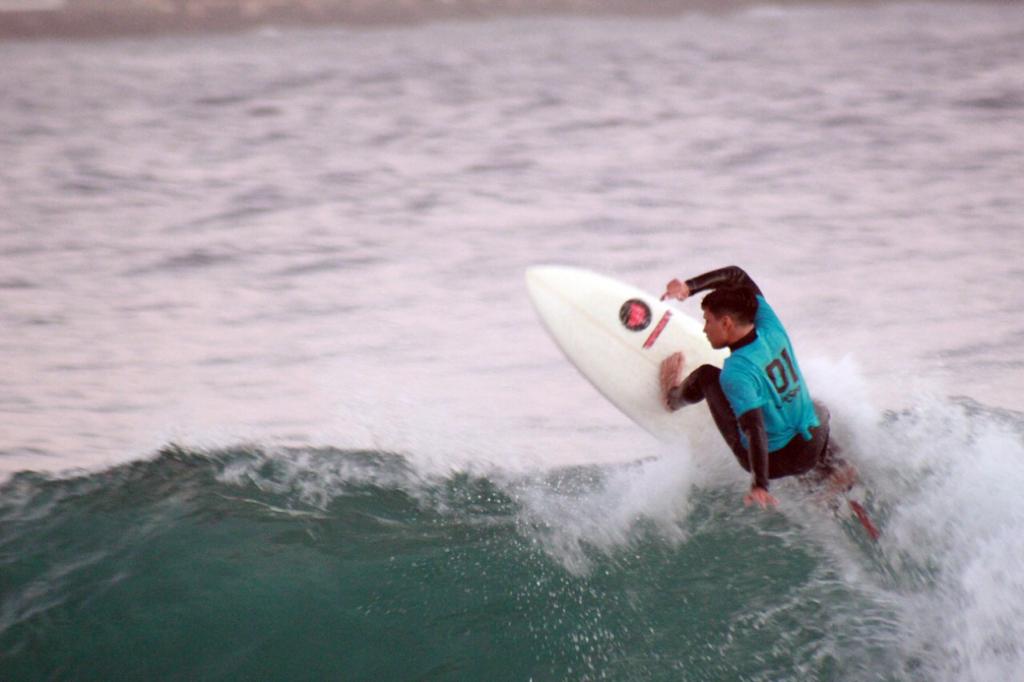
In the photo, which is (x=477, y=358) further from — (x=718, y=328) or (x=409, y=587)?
(x=718, y=328)

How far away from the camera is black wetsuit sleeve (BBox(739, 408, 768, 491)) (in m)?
2.88

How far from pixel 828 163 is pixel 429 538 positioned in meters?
6.75

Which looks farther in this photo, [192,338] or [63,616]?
[192,338]

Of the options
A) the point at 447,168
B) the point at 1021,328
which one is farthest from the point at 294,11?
the point at 1021,328

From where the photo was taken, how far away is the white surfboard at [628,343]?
3.65 m

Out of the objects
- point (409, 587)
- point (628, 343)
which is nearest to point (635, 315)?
point (628, 343)

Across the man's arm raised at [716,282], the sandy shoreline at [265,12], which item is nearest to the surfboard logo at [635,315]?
the man's arm raised at [716,282]

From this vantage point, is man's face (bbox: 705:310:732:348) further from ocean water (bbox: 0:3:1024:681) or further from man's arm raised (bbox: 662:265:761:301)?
ocean water (bbox: 0:3:1024:681)

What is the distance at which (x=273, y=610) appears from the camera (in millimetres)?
3229

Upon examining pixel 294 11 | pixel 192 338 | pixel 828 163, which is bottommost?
pixel 192 338

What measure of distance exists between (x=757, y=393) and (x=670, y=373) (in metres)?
0.69

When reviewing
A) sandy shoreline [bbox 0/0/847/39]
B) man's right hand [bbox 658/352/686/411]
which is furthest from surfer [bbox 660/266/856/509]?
sandy shoreline [bbox 0/0/847/39]

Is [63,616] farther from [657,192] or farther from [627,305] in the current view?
[657,192]

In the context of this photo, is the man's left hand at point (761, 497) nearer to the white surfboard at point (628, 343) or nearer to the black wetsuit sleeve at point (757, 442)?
the black wetsuit sleeve at point (757, 442)
